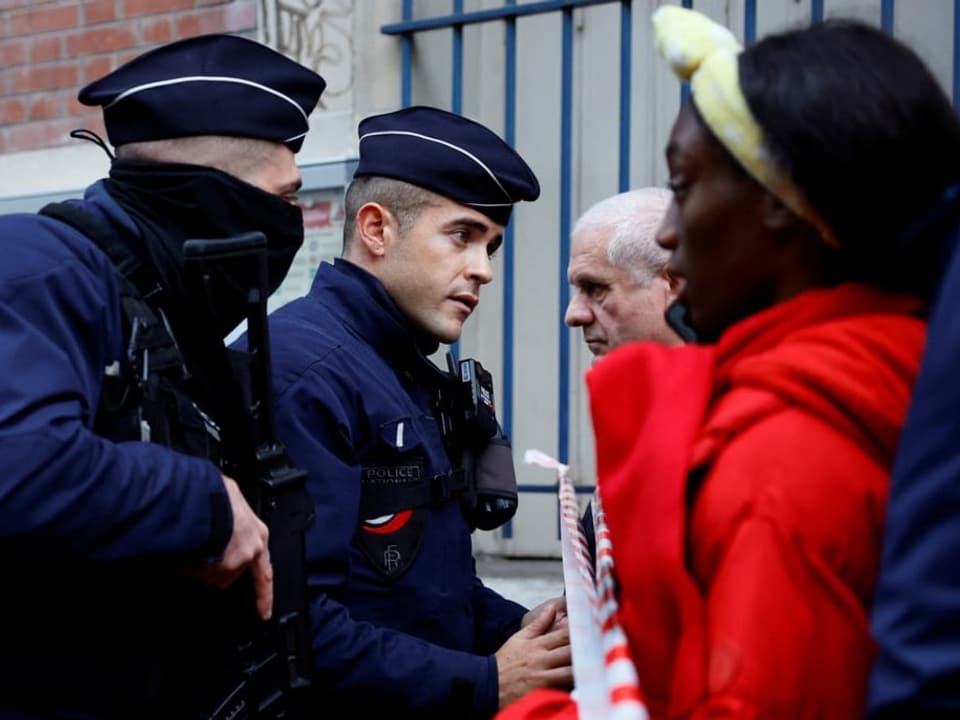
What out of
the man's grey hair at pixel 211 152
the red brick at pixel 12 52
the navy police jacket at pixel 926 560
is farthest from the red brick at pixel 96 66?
the navy police jacket at pixel 926 560

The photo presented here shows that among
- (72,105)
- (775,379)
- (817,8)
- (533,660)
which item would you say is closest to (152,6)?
(72,105)

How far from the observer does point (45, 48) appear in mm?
4531

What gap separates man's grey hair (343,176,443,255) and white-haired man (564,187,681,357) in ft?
1.22

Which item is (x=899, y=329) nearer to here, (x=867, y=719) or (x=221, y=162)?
(x=867, y=719)

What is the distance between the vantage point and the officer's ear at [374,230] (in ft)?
7.70

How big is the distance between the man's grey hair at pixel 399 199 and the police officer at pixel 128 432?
43cm

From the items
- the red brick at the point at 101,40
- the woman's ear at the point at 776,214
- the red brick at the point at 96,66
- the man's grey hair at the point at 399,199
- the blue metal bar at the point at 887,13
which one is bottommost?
the man's grey hair at the point at 399,199

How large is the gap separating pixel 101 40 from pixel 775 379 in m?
4.04

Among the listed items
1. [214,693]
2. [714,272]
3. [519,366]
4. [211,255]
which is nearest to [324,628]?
[214,693]

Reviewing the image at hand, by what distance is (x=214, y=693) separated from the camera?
1750mm

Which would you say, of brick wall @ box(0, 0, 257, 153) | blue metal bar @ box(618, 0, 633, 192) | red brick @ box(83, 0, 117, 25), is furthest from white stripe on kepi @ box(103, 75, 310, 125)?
red brick @ box(83, 0, 117, 25)

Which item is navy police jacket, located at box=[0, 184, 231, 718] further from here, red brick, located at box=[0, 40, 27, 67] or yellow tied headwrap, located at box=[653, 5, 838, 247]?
red brick, located at box=[0, 40, 27, 67]

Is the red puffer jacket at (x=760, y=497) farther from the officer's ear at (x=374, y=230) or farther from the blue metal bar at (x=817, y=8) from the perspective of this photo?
the blue metal bar at (x=817, y=8)

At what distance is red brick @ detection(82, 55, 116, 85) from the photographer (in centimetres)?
441
